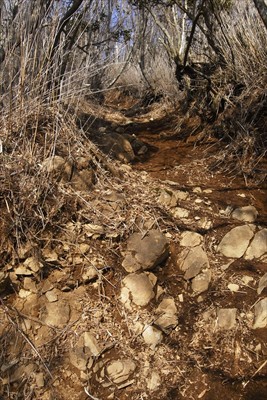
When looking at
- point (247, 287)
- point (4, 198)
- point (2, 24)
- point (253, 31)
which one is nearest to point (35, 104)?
point (4, 198)

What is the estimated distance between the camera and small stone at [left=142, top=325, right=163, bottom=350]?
2135mm

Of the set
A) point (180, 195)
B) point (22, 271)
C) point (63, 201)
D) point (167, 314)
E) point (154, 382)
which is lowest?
point (154, 382)

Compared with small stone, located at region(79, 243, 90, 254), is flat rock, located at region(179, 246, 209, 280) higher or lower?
lower

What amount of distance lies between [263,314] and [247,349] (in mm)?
209

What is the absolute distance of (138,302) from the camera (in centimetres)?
228

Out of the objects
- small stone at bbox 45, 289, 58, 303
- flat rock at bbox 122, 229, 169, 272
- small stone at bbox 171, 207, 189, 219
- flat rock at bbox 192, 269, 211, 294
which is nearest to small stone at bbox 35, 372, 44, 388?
small stone at bbox 45, 289, 58, 303

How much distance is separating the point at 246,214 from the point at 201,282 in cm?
68

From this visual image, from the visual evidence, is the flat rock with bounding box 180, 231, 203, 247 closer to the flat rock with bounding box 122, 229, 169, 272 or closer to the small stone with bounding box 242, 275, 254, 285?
the flat rock with bounding box 122, 229, 169, 272

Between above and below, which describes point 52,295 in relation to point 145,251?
below

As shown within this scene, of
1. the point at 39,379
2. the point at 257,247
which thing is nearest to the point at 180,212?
the point at 257,247

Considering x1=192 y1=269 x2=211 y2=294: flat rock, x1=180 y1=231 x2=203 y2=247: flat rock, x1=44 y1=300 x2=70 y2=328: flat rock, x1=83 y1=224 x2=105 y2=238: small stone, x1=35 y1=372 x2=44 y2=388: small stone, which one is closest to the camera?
x1=35 y1=372 x2=44 y2=388: small stone

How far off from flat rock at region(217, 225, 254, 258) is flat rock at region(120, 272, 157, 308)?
0.55m

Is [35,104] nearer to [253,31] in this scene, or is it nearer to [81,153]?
[81,153]

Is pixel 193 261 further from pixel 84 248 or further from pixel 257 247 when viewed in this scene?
pixel 84 248
